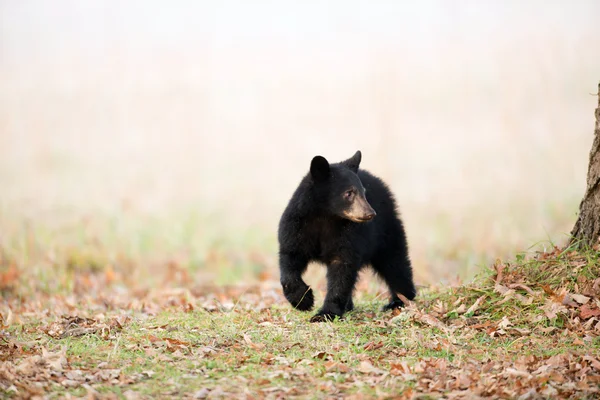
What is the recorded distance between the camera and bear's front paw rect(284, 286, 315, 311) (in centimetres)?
592

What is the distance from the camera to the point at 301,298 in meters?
5.91

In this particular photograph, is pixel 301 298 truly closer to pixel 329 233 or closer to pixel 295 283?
pixel 295 283

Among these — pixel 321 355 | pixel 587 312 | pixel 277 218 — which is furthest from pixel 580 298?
pixel 277 218

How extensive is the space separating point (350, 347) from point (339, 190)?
5.62 ft

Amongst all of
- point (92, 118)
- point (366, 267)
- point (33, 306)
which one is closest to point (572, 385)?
point (366, 267)

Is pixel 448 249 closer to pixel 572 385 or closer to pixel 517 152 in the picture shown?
pixel 517 152

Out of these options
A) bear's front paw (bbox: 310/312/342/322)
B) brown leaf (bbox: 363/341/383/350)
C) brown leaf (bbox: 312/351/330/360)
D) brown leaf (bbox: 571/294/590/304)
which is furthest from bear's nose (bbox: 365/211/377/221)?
brown leaf (bbox: 571/294/590/304)

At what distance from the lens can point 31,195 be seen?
12.4 m

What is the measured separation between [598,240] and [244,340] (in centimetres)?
302

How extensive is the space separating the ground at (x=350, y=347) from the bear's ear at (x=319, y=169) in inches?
49.6

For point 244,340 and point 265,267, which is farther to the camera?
point 265,267

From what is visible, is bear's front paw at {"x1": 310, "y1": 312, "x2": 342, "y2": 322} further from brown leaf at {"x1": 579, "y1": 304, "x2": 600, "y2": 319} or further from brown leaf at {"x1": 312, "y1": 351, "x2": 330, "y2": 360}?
brown leaf at {"x1": 579, "y1": 304, "x2": 600, "y2": 319}

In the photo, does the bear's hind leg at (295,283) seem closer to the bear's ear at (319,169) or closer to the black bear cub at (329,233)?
the black bear cub at (329,233)

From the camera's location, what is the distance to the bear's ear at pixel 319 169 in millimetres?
5887
